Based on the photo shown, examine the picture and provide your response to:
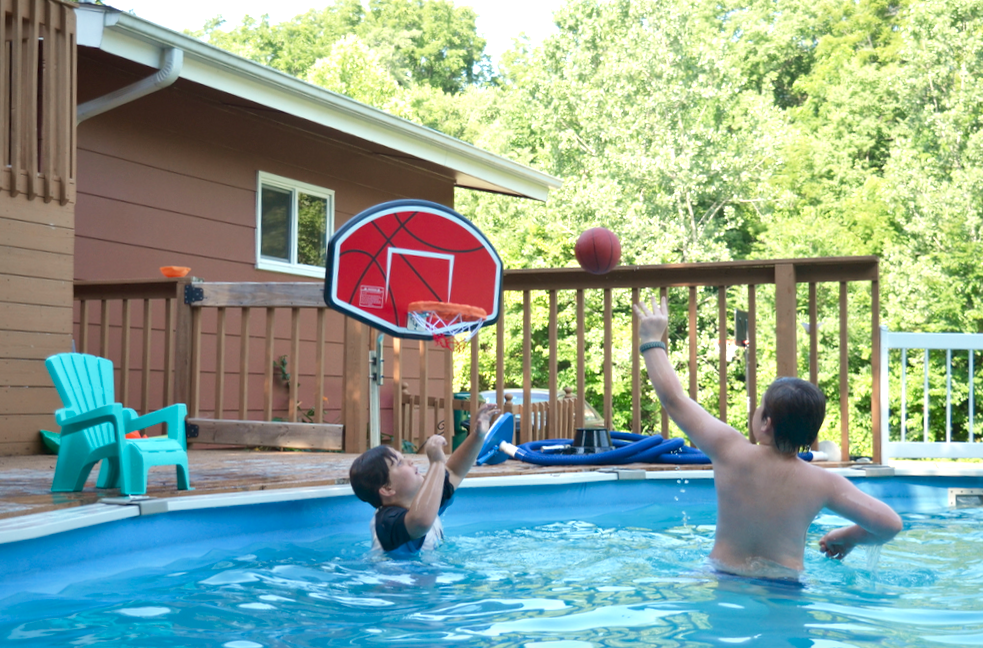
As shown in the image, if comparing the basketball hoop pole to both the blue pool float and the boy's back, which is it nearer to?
the blue pool float

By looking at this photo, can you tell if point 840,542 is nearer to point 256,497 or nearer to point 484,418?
point 484,418

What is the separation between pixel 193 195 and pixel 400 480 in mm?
5401

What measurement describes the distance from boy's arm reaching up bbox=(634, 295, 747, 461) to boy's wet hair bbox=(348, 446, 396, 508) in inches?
47.1

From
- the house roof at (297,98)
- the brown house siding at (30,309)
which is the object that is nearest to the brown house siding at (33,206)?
the brown house siding at (30,309)

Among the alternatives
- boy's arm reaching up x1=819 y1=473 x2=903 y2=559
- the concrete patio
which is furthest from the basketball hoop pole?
boy's arm reaching up x1=819 y1=473 x2=903 y2=559

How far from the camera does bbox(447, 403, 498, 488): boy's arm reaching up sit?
3645 mm

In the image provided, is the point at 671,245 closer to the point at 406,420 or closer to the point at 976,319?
the point at 976,319

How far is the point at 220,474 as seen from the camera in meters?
4.79

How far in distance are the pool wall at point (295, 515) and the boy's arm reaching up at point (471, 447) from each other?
0.66m

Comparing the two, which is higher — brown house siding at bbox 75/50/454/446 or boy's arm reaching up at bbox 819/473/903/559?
brown house siding at bbox 75/50/454/446

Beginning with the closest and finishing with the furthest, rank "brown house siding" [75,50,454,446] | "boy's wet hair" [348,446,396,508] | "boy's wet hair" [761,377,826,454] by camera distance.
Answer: "boy's wet hair" [761,377,826,454] < "boy's wet hair" [348,446,396,508] < "brown house siding" [75,50,454,446]

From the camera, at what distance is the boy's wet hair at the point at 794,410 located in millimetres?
2783

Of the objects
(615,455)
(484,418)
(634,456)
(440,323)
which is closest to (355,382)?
(440,323)

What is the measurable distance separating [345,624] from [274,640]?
0.27m
